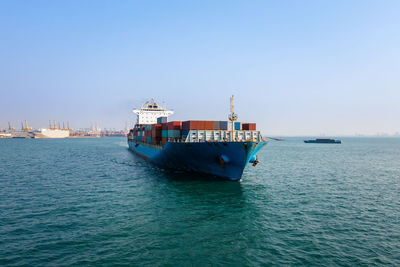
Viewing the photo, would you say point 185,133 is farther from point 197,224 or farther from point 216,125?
point 197,224

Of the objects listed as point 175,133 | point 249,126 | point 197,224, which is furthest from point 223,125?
point 197,224

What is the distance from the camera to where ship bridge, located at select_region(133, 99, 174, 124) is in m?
72.3

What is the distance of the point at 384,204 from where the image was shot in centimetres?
2022

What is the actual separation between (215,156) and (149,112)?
4992 centimetres

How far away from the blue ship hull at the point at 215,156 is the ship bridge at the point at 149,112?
41.0 m

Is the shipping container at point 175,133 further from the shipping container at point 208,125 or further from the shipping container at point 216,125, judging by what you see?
the shipping container at point 216,125

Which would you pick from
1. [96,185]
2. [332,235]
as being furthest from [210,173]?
[332,235]

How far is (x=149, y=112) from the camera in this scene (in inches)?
2899

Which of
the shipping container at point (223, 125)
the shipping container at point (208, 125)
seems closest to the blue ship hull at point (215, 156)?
the shipping container at point (208, 125)

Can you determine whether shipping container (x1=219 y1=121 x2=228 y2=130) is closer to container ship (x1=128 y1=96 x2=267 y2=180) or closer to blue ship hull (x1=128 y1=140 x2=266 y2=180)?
container ship (x1=128 y1=96 x2=267 y2=180)

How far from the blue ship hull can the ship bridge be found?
4096cm

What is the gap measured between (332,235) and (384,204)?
409 inches

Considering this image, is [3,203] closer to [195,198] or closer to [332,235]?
[195,198]

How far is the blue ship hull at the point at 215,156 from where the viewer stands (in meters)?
25.9
